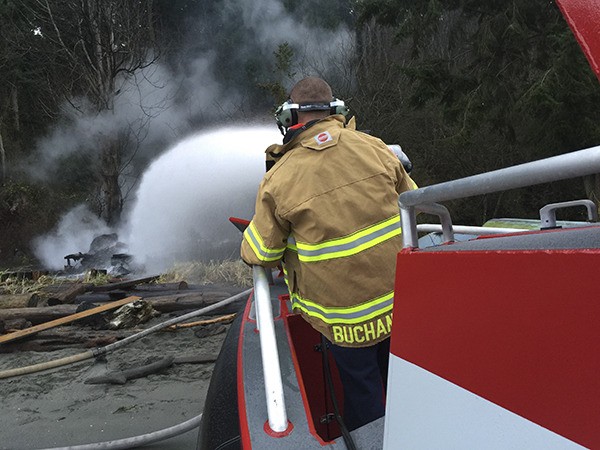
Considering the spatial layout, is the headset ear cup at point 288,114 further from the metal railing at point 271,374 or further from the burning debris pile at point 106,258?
the burning debris pile at point 106,258

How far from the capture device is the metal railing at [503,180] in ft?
2.21

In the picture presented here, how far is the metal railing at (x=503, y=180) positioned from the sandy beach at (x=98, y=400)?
259 cm

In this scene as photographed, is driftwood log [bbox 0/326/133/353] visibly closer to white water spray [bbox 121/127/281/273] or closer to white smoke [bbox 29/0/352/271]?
white smoke [bbox 29/0/352/271]

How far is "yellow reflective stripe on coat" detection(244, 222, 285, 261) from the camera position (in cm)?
190

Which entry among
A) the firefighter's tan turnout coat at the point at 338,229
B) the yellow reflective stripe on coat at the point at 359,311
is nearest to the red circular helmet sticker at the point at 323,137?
the firefighter's tan turnout coat at the point at 338,229

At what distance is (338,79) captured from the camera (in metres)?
13.8

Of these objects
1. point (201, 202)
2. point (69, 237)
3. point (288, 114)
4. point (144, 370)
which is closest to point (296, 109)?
point (288, 114)

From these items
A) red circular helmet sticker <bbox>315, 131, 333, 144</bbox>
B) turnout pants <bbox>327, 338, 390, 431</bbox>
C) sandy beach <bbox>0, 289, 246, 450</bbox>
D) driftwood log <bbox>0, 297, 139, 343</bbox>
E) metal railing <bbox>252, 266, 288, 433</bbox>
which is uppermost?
red circular helmet sticker <bbox>315, 131, 333, 144</bbox>

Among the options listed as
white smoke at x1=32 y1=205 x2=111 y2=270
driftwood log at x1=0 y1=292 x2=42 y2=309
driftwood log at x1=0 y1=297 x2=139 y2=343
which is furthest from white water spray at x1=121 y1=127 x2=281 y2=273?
driftwood log at x1=0 y1=297 x2=139 y2=343

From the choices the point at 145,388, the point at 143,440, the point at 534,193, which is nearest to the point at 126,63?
the point at 534,193

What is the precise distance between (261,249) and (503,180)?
1.22 metres

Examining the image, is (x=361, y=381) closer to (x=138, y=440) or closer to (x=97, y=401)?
(x=138, y=440)

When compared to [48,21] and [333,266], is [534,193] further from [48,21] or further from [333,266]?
[48,21]

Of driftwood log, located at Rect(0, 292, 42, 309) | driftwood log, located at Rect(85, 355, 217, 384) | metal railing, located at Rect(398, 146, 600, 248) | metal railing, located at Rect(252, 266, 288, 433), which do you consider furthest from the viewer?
driftwood log, located at Rect(0, 292, 42, 309)
